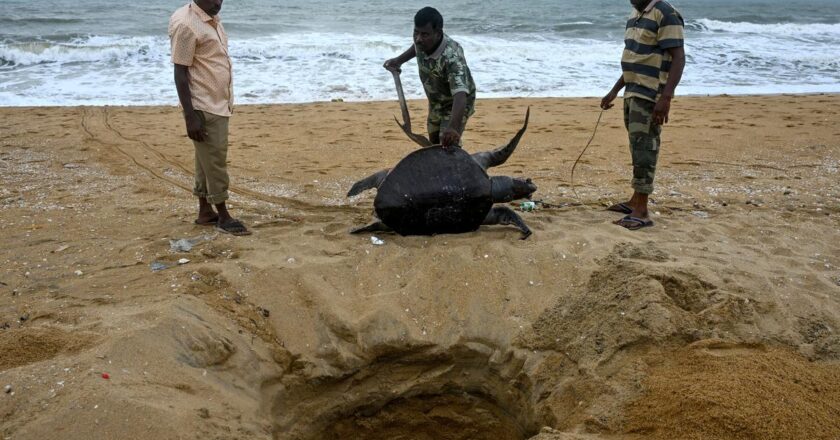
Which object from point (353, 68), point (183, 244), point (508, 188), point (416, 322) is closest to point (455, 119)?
point (508, 188)

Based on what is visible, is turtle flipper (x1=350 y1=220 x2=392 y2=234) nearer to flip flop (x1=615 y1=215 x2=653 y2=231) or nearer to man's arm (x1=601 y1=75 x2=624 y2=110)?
flip flop (x1=615 y1=215 x2=653 y2=231)

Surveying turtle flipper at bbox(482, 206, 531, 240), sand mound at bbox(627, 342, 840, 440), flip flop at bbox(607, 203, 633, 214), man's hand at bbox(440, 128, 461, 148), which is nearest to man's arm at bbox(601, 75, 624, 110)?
flip flop at bbox(607, 203, 633, 214)

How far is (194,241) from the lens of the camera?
11.9ft

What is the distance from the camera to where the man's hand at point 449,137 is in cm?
353

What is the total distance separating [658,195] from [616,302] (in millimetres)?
2047

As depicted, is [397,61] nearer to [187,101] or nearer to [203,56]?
[203,56]

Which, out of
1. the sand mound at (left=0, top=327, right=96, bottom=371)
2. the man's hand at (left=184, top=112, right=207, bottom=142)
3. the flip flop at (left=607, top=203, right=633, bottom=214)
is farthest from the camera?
the flip flop at (left=607, top=203, right=633, bottom=214)

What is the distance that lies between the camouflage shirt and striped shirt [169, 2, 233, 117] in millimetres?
1156

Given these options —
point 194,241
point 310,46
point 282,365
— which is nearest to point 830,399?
point 282,365

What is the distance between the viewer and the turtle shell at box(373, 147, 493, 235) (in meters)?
3.54

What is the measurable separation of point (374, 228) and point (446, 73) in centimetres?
104

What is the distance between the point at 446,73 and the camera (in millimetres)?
3668

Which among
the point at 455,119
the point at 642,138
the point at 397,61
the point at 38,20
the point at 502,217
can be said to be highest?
the point at 38,20

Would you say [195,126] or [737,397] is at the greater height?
[195,126]
